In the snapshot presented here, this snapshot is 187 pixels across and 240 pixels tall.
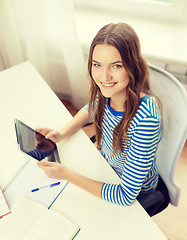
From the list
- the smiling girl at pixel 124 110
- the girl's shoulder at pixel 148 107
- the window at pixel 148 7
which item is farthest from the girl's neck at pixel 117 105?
the window at pixel 148 7

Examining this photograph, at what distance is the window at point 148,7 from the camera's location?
161 centimetres

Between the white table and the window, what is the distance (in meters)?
0.67

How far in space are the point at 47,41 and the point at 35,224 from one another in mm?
1325

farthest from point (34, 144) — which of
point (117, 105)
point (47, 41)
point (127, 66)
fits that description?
point (47, 41)

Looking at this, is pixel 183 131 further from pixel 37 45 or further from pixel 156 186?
pixel 37 45

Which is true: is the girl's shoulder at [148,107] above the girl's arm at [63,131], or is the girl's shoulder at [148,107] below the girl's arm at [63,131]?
above

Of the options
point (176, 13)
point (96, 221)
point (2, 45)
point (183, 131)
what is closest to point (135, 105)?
point (183, 131)

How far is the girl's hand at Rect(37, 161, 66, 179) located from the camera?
39.4 inches

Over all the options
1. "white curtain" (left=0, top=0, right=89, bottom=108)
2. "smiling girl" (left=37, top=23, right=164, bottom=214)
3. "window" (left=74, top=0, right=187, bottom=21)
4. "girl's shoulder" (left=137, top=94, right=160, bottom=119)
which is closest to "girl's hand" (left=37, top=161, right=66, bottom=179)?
"smiling girl" (left=37, top=23, right=164, bottom=214)

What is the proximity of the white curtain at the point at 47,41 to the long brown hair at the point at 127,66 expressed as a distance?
0.72 metres

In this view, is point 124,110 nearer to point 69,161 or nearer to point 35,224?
point 69,161

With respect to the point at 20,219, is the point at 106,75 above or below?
above

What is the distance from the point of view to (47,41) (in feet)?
6.22

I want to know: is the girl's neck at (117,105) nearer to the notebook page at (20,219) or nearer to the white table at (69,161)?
the white table at (69,161)
